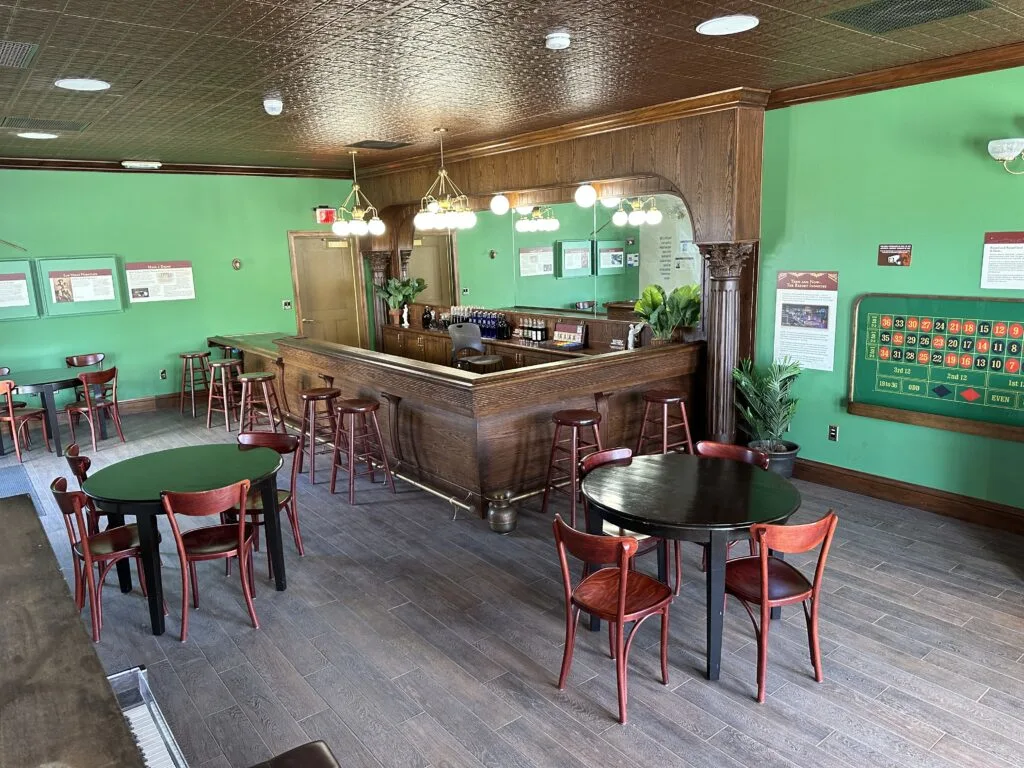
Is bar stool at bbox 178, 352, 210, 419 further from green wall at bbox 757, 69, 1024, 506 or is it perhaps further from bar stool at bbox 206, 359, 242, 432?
green wall at bbox 757, 69, 1024, 506

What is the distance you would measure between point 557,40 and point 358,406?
2.97 metres

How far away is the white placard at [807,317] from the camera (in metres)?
5.01

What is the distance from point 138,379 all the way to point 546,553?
19.8 ft

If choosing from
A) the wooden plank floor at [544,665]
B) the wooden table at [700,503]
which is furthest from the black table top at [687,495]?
the wooden plank floor at [544,665]

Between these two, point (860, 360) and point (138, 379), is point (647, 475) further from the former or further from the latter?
point (138, 379)

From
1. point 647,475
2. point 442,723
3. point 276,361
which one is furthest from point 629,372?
point 276,361

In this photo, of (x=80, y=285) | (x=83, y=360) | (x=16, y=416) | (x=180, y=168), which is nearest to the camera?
(x=16, y=416)

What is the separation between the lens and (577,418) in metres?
4.74

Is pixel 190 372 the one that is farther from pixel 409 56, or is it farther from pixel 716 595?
pixel 716 595

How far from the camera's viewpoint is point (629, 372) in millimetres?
5363

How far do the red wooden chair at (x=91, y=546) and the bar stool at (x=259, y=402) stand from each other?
3.04m

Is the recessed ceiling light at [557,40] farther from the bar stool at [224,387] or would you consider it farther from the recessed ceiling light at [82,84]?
the bar stool at [224,387]

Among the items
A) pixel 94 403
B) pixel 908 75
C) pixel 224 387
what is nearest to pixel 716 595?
pixel 908 75

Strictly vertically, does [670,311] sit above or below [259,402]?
above
